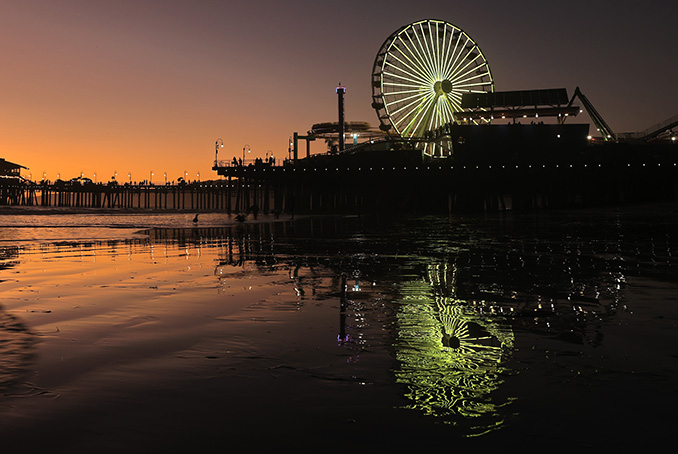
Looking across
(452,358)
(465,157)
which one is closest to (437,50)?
(465,157)

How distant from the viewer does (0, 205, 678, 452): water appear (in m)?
3.35

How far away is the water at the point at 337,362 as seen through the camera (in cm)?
335

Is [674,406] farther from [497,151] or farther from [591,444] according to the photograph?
[497,151]

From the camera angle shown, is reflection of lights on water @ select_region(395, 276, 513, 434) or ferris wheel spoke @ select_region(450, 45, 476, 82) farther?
ferris wheel spoke @ select_region(450, 45, 476, 82)

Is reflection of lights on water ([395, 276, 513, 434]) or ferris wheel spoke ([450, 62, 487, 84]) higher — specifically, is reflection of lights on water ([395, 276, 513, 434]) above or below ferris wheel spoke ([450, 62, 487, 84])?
below

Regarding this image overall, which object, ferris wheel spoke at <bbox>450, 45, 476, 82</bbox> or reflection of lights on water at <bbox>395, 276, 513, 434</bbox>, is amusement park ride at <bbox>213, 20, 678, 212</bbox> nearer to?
ferris wheel spoke at <bbox>450, 45, 476, 82</bbox>

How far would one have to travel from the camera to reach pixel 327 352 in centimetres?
534

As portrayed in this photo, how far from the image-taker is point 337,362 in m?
4.94

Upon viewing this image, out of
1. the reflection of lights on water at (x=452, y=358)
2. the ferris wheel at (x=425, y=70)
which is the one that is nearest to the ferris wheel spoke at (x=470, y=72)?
the ferris wheel at (x=425, y=70)

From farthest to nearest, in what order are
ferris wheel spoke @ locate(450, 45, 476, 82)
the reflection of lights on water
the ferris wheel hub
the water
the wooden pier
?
ferris wheel spoke @ locate(450, 45, 476, 82) < the ferris wheel hub < the wooden pier < the reflection of lights on water < the water

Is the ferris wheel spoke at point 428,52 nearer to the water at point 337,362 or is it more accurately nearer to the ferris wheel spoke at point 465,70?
the ferris wheel spoke at point 465,70

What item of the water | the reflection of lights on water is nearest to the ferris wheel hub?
the water

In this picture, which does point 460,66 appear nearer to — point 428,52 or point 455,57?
point 455,57

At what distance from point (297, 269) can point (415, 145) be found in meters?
70.6
